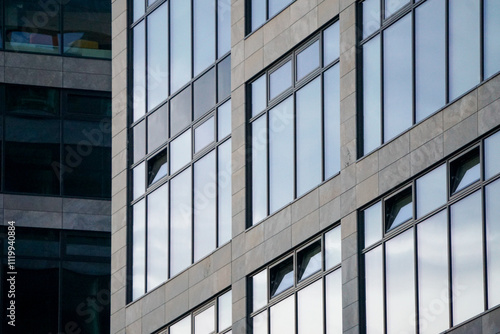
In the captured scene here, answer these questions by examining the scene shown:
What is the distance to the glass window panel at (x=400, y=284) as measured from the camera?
2842 centimetres

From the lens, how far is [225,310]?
35.4m

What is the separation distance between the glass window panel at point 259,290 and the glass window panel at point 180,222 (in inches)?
135

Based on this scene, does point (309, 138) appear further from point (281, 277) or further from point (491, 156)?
point (491, 156)

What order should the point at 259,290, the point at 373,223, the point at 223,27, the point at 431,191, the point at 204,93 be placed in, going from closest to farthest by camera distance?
1. the point at 431,191
2. the point at 373,223
3. the point at 259,290
4. the point at 223,27
5. the point at 204,93

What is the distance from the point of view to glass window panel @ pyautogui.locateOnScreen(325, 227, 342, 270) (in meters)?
31.3

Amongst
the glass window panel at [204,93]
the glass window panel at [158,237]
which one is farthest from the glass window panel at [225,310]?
the glass window panel at [204,93]

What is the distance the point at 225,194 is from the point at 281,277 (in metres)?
3.41

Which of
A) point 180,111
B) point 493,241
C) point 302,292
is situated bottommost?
point 493,241

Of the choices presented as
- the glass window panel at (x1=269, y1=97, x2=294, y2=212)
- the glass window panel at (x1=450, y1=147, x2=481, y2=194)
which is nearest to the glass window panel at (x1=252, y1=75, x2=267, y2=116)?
the glass window panel at (x1=269, y1=97, x2=294, y2=212)

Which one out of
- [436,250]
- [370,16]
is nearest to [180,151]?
[370,16]

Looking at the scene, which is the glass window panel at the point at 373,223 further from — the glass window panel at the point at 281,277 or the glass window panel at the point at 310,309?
the glass window panel at the point at 281,277

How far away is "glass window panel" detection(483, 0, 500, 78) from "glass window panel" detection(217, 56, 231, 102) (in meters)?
10.3

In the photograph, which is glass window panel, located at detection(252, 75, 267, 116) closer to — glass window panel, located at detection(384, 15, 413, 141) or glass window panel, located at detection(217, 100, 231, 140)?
glass window panel, located at detection(217, 100, 231, 140)

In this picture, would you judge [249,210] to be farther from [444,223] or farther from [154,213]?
[444,223]
